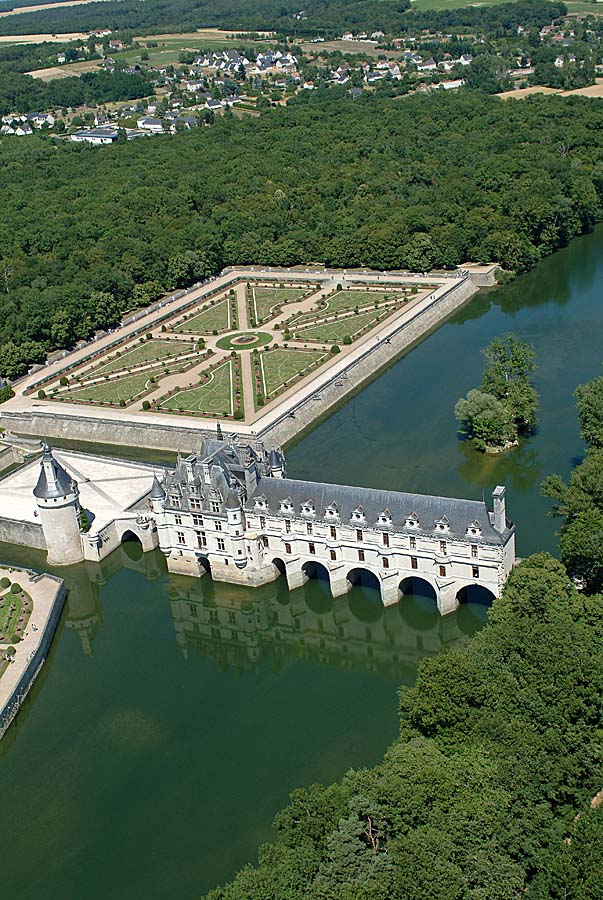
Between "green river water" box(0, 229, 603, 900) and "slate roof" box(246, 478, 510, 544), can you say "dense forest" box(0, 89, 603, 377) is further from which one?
"slate roof" box(246, 478, 510, 544)

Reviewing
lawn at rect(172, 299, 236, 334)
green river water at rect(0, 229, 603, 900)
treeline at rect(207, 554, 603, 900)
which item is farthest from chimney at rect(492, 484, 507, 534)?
lawn at rect(172, 299, 236, 334)

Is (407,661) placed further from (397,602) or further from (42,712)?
(42,712)

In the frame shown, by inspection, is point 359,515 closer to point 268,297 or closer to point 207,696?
point 207,696

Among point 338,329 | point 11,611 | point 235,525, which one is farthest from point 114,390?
point 11,611

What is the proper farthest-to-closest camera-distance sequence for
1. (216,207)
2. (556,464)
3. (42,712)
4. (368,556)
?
(216,207) < (556,464) < (368,556) < (42,712)

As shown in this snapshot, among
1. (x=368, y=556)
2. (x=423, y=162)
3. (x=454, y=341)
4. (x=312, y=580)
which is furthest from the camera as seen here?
(x=423, y=162)

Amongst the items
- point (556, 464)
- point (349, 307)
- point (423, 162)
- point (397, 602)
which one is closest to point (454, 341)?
point (349, 307)

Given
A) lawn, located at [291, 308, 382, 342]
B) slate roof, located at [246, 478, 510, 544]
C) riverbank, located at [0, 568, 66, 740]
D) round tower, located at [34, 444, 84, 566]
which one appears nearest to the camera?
riverbank, located at [0, 568, 66, 740]
